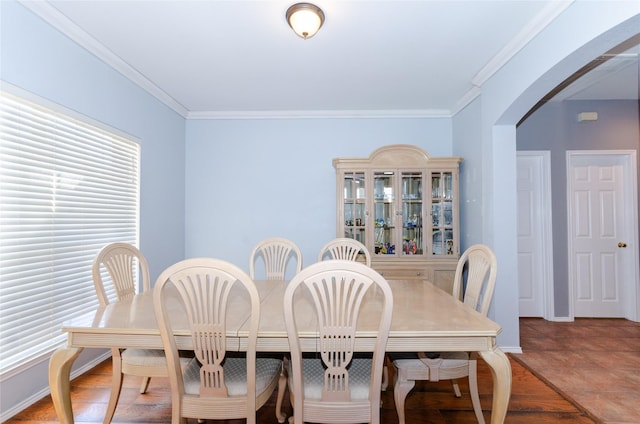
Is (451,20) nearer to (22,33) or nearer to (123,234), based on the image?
(22,33)

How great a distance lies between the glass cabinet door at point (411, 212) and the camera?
143 inches

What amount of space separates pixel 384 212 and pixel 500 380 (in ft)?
7.96

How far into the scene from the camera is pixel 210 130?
4.06 meters

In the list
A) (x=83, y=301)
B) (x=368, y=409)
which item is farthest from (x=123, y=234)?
(x=368, y=409)

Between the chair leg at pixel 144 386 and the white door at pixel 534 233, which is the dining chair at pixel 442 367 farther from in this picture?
the white door at pixel 534 233

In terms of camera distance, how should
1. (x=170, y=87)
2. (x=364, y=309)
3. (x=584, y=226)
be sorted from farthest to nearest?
(x=584, y=226) → (x=170, y=87) → (x=364, y=309)

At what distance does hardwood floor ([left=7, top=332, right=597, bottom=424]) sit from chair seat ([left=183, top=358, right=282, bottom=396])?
0.51 meters

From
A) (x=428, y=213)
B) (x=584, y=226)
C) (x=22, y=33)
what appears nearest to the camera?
(x=22, y=33)

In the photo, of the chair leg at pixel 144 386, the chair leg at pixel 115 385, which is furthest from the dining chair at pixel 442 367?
the chair leg at pixel 144 386

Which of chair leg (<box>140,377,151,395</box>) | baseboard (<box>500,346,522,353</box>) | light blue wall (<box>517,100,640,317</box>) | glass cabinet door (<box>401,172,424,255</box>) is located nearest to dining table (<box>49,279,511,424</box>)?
chair leg (<box>140,377,151,395</box>)

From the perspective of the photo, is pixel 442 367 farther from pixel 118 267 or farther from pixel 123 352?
pixel 118 267

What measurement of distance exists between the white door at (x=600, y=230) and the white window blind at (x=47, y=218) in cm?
494

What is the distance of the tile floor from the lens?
2.06 metres

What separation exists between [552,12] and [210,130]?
3520 millimetres
